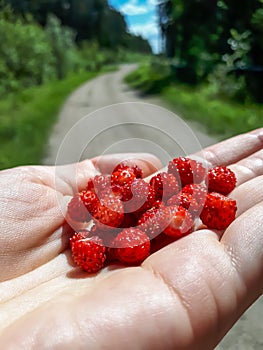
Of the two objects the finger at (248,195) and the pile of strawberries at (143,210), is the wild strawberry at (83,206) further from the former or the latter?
the finger at (248,195)

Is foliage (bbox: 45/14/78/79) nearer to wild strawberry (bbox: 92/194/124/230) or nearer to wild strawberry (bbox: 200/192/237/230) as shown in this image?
wild strawberry (bbox: 92/194/124/230)

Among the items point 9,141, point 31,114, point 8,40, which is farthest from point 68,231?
point 8,40

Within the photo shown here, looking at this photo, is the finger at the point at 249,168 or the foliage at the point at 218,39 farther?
the foliage at the point at 218,39

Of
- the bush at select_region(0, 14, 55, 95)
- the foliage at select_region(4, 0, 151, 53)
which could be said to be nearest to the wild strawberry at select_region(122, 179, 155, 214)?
the bush at select_region(0, 14, 55, 95)

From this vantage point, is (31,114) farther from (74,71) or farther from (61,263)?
(74,71)

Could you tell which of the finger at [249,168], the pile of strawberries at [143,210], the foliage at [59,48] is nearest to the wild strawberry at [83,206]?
the pile of strawberries at [143,210]

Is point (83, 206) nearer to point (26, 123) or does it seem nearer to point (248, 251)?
point (248, 251)

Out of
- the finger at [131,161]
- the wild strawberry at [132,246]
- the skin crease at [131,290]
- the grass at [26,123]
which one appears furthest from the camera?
the grass at [26,123]
